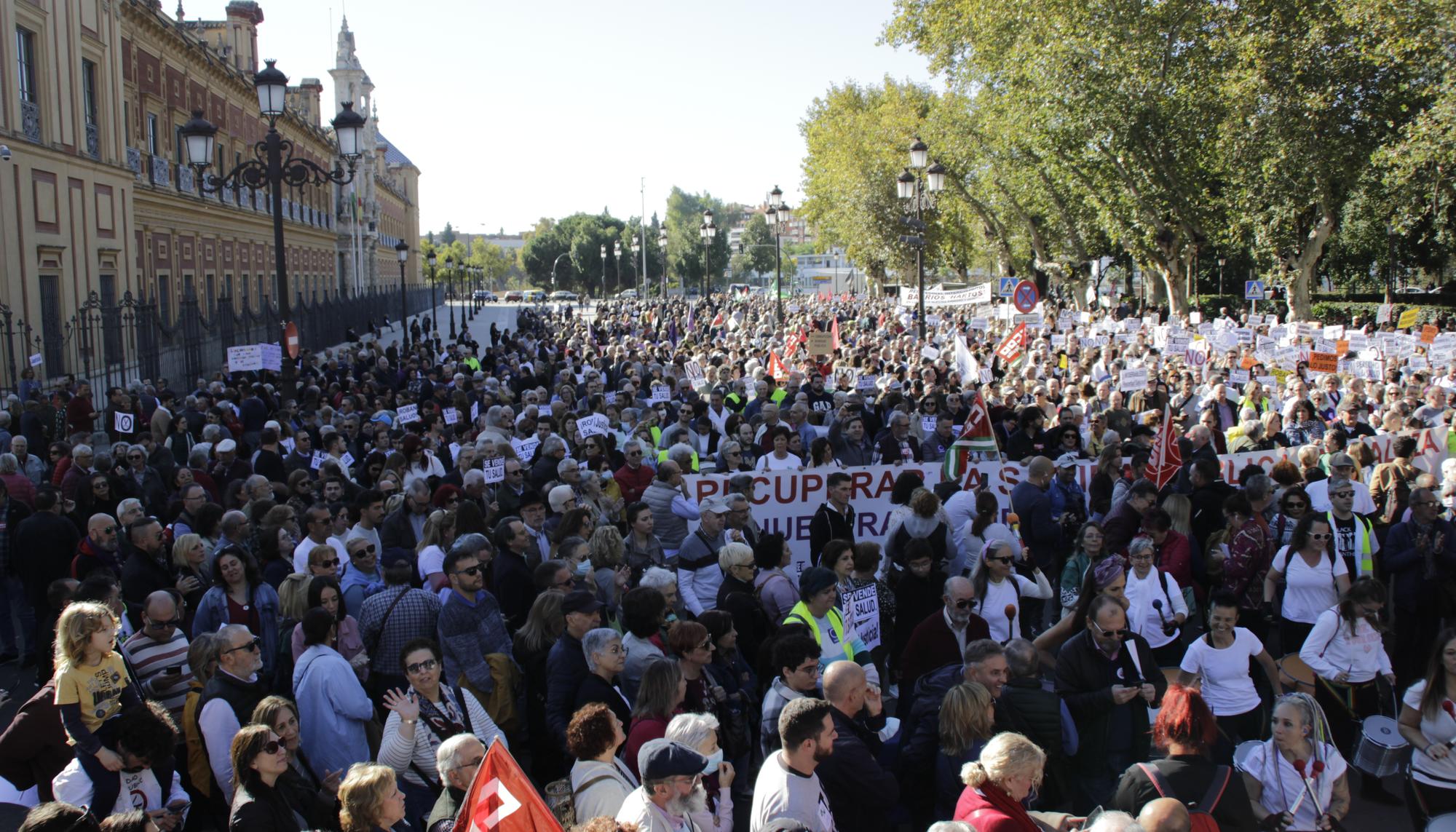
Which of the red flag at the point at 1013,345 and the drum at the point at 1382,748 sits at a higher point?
the red flag at the point at 1013,345

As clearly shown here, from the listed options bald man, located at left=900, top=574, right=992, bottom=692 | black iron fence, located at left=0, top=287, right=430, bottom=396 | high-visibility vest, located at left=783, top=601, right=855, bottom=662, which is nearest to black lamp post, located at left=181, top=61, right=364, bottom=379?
black iron fence, located at left=0, top=287, right=430, bottom=396

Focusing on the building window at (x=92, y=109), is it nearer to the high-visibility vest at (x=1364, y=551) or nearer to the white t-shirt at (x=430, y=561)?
the white t-shirt at (x=430, y=561)

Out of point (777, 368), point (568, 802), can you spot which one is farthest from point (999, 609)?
point (777, 368)

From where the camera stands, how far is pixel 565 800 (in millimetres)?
4602

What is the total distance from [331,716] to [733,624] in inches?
82.6

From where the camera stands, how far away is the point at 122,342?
18500 millimetres

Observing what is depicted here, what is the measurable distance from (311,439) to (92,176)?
16.5 metres

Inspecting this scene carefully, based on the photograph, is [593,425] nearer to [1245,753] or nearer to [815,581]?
[815,581]

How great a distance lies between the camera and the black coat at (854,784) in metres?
4.85

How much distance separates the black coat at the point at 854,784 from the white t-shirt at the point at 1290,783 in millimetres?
1511

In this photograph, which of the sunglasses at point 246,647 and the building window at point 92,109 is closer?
the sunglasses at point 246,647

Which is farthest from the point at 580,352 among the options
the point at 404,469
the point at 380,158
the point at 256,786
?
the point at 380,158

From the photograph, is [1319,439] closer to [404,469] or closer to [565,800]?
[404,469]

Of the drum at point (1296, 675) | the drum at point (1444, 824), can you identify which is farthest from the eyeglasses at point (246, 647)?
the drum at point (1296, 675)
